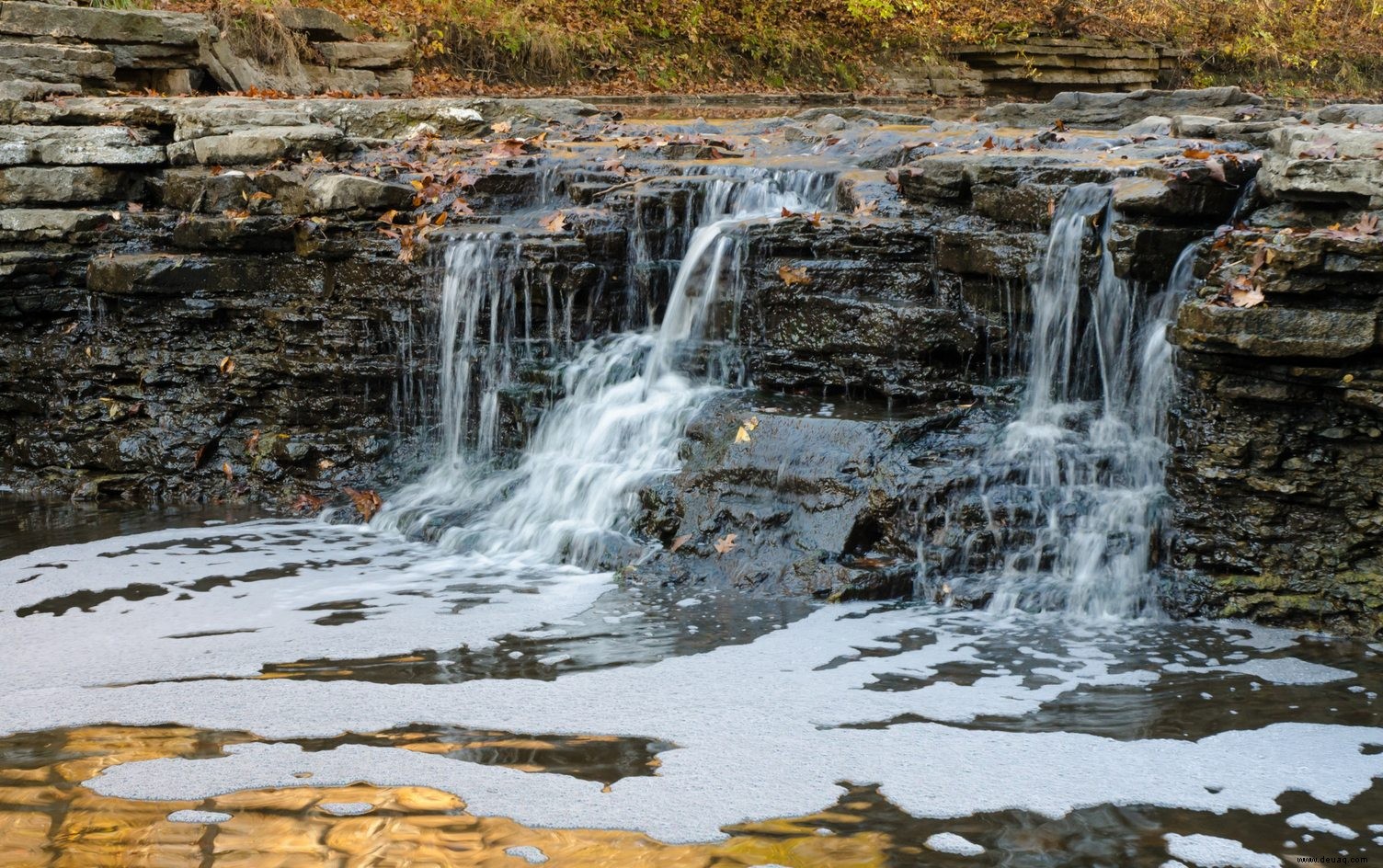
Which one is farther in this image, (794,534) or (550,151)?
(550,151)

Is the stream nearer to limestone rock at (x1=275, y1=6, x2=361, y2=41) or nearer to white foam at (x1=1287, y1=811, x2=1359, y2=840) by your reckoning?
white foam at (x1=1287, y1=811, x2=1359, y2=840)

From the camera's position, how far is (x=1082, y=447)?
6645mm

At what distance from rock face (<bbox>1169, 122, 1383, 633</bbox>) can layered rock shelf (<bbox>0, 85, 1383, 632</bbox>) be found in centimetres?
1

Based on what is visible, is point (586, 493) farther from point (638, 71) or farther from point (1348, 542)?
point (638, 71)

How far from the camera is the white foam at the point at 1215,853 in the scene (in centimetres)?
352

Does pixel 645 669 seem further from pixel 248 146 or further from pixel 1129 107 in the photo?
pixel 1129 107

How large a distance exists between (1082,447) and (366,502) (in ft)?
14.5

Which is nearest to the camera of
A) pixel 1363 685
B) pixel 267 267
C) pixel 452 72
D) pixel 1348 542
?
pixel 1363 685

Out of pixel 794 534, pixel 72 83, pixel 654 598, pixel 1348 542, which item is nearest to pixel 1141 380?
pixel 1348 542

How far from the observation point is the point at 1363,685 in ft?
16.7

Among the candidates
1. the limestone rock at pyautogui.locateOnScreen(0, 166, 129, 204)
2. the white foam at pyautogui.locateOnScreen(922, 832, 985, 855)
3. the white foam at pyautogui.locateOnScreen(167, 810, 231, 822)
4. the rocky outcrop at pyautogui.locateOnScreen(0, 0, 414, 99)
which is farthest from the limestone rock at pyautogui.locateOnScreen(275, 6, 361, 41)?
the white foam at pyautogui.locateOnScreen(922, 832, 985, 855)

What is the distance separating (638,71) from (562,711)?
1562 centimetres

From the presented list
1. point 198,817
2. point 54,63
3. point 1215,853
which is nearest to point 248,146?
point 54,63

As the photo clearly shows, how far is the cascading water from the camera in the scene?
6191mm
